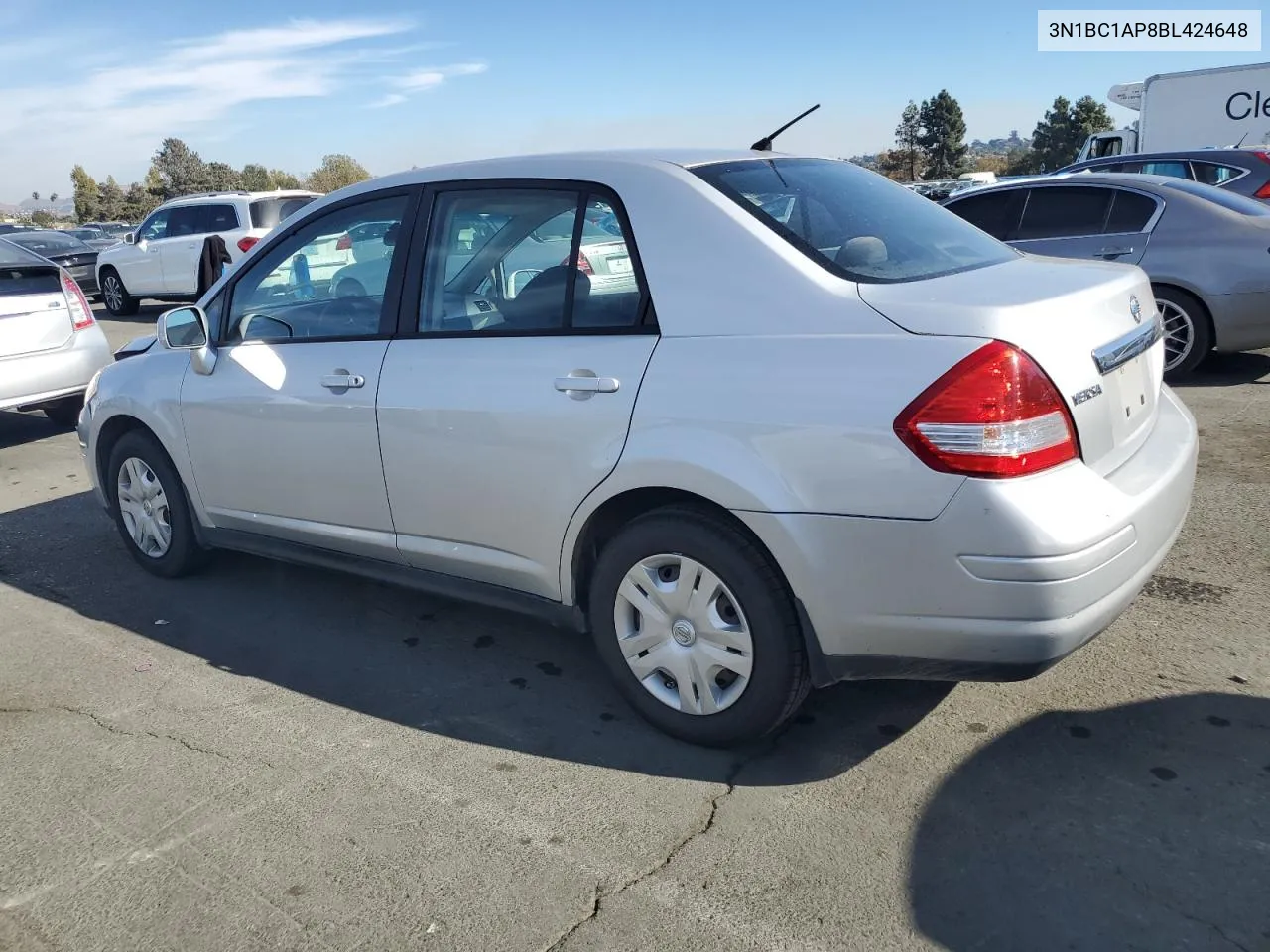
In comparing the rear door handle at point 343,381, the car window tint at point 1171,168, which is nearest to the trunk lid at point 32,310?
the rear door handle at point 343,381

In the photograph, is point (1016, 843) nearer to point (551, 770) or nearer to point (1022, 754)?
point (1022, 754)

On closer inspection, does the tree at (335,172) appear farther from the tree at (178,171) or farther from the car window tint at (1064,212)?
the car window tint at (1064,212)

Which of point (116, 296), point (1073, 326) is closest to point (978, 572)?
point (1073, 326)

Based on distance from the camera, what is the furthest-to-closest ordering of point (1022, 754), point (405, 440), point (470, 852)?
point (405, 440) → point (1022, 754) → point (470, 852)

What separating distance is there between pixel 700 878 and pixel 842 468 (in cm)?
107

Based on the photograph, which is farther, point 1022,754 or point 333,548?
point 333,548

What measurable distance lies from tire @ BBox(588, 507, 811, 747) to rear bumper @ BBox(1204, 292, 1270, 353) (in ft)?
18.9

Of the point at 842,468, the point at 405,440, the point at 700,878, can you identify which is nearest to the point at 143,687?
the point at 405,440

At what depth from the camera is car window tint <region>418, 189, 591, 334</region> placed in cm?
339

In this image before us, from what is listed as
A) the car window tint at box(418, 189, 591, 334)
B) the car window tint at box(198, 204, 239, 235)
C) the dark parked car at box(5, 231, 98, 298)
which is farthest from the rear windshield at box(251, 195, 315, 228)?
the car window tint at box(418, 189, 591, 334)

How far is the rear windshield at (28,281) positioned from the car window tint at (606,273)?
5.91 metres

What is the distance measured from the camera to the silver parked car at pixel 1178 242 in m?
7.19

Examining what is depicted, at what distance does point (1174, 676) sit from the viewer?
135 inches

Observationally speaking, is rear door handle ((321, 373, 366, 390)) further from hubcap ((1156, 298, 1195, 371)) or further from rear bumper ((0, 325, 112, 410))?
hubcap ((1156, 298, 1195, 371))
